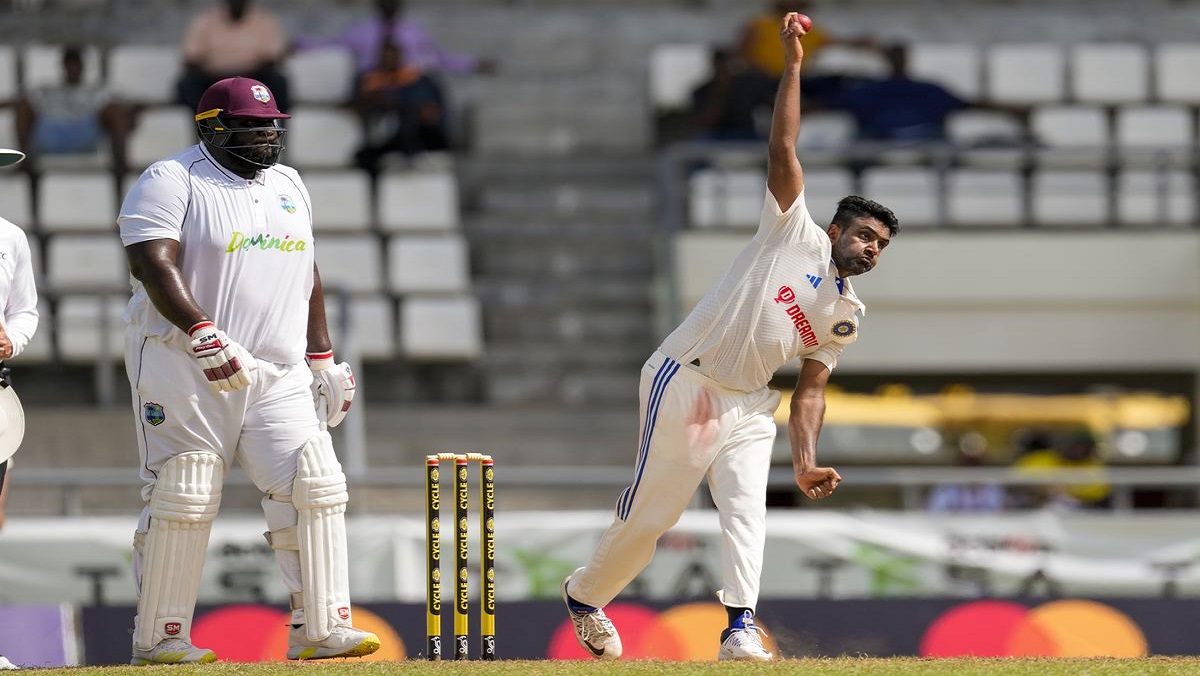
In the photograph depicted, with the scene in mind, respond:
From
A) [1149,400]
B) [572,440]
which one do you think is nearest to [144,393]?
[572,440]

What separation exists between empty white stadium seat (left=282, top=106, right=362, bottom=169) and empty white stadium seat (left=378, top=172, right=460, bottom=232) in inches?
20.7

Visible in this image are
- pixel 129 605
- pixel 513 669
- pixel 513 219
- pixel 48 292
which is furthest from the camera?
pixel 513 219

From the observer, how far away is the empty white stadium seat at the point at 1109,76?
1482cm

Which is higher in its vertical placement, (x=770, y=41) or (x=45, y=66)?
(x=770, y=41)

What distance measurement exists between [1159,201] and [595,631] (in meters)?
7.94

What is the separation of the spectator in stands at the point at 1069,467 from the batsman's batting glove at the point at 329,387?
21.9ft

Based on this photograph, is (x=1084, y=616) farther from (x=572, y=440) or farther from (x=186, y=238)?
(x=186, y=238)

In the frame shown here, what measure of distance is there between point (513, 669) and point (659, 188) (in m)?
8.75

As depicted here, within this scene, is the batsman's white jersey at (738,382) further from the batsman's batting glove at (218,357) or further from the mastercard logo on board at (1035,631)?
the mastercard logo on board at (1035,631)

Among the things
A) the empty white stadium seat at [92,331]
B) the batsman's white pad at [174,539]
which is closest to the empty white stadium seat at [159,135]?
the empty white stadium seat at [92,331]

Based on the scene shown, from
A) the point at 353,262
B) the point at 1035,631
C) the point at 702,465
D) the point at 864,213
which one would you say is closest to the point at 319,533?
the point at 702,465

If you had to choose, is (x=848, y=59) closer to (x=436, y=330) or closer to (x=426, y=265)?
(x=426, y=265)

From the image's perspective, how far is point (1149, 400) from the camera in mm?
14172

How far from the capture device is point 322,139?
45.7 feet
